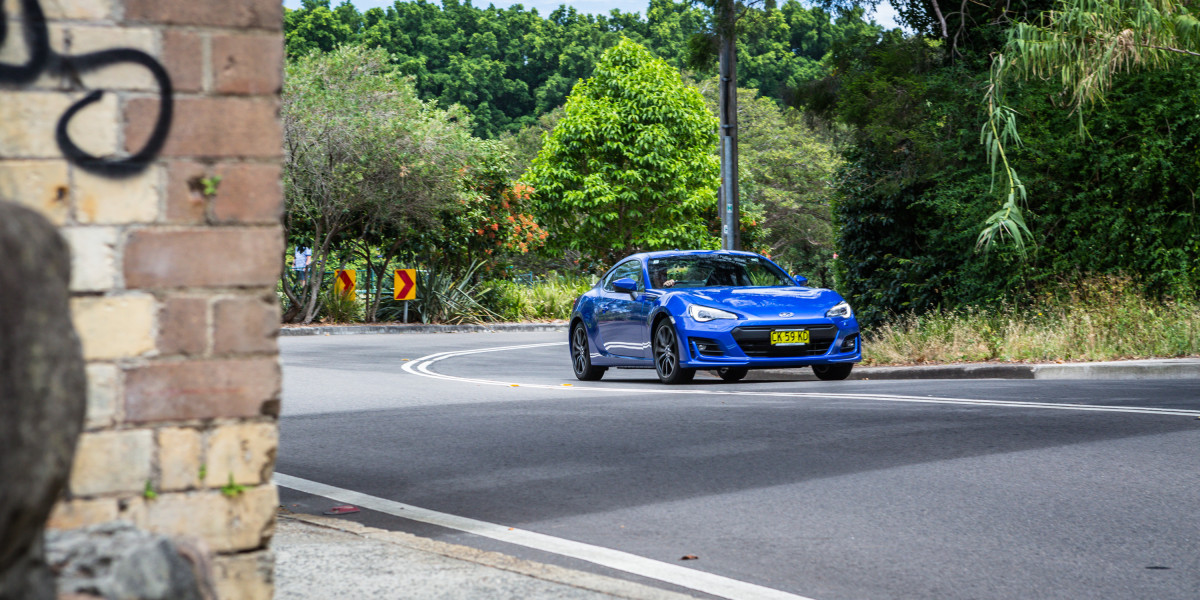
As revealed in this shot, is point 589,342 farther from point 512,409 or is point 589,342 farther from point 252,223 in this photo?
point 252,223

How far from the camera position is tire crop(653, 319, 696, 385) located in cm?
1463

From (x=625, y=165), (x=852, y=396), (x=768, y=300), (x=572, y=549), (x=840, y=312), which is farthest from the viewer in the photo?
(x=625, y=165)

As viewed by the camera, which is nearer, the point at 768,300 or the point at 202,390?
the point at 202,390

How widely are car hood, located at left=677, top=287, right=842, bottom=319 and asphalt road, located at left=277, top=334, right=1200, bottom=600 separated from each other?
3.48ft

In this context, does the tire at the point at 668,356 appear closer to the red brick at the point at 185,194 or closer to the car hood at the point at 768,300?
the car hood at the point at 768,300

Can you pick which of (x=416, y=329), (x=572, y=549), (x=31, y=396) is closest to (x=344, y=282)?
(x=416, y=329)

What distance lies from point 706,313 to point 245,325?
35.7 feet

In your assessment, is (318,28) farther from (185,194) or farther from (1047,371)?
(185,194)

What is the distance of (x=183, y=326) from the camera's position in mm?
3512

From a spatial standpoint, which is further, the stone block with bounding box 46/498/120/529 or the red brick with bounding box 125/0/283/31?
the red brick with bounding box 125/0/283/31

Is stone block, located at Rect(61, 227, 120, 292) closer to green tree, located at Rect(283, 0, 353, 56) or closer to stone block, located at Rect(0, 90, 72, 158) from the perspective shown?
stone block, located at Rect(0, 90, 72, 158)

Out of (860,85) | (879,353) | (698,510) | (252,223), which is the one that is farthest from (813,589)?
(860,85)

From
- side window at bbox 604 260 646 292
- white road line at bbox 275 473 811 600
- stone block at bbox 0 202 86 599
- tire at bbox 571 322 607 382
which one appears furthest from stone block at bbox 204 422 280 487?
tire at bbox 571 322 607 382

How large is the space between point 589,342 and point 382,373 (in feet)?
9.75
